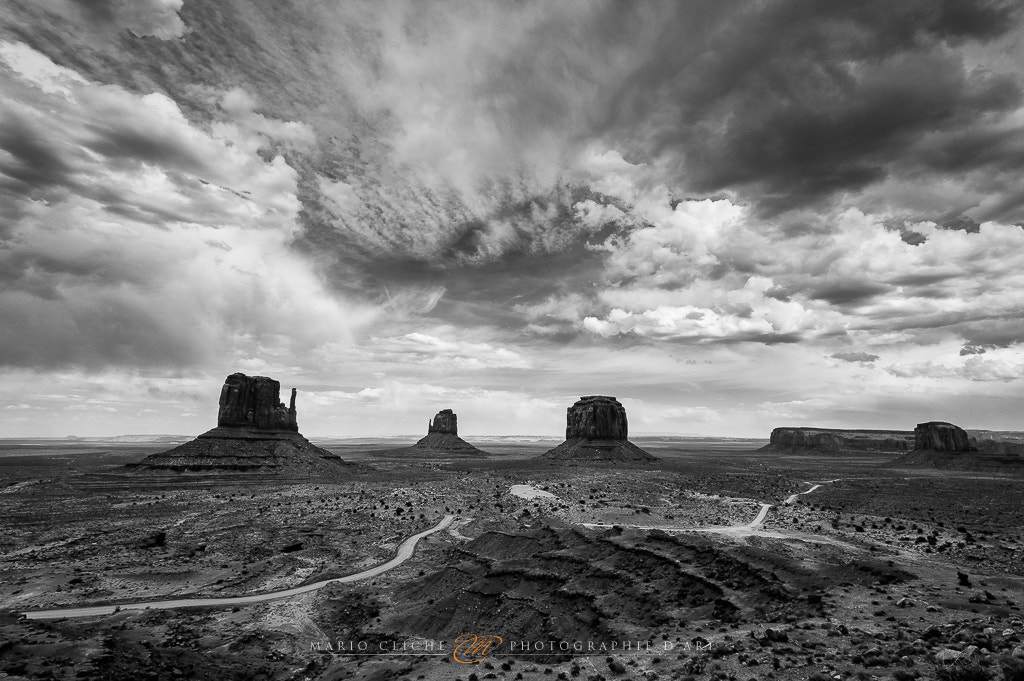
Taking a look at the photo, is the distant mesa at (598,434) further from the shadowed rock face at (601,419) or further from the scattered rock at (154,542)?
the scattered rock at (154,542)

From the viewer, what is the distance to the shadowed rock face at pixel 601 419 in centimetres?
15100

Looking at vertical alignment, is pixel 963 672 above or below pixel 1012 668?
below

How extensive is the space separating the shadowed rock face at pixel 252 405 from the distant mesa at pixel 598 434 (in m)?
84.5

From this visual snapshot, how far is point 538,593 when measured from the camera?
25.6 m

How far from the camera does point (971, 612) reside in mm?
17891

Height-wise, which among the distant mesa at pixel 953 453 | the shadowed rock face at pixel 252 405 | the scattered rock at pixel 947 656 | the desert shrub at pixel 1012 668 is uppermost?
the shadowed rock face at pixel 252 405

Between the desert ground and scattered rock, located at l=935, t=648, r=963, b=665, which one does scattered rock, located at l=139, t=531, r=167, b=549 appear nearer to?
the desert ground

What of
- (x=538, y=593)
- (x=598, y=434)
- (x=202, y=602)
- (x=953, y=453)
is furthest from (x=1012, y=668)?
(x=953, y=453)

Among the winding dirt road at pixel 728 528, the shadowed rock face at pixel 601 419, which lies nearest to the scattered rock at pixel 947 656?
the winding dirt road at pixel 728 528

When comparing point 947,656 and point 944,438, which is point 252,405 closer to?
point 947,656

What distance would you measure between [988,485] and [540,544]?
94.0 m

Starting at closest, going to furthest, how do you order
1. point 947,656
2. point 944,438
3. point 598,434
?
point 947,656
point 944,438
point 598,434

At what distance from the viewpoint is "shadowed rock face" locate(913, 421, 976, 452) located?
5438 inches

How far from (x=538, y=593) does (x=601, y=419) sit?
426ft
